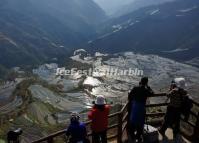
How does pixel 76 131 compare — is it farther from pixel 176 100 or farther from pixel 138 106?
pixel 176 100

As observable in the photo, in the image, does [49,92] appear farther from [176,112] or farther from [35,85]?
[176,112]

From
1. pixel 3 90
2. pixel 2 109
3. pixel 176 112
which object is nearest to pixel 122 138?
pixel 176 112

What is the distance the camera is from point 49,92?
127688 millimetres

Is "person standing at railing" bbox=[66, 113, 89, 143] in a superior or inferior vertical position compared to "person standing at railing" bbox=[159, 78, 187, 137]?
inferior

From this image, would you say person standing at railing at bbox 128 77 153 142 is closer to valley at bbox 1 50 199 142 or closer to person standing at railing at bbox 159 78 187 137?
person standing at railing at bbox 159 78 187 137

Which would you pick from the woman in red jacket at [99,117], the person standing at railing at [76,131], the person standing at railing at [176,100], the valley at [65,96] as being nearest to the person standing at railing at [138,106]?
the person standing at railing at [176,100]

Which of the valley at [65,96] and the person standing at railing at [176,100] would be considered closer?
the person standing at railing at [176,100]

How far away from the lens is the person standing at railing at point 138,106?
432 inches

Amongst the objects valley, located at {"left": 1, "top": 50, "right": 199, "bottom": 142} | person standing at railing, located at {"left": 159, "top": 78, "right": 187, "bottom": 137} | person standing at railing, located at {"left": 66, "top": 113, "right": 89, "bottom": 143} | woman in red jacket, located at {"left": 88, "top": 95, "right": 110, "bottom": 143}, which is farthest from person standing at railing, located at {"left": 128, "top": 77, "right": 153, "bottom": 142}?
valley, located at {"left": 1, "top": 50, "right": 199, "bottom": 142}

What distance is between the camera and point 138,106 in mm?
11203

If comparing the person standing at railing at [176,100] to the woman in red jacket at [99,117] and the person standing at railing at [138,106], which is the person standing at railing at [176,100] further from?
the woman in red jacket at [99,117]

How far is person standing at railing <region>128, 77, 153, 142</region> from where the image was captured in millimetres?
10984

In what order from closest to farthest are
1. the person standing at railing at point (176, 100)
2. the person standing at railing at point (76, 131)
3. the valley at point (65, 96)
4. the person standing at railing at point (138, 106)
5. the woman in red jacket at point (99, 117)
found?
the person standing at railing at point (76, 131) → the woman in red jacket at point (99, 117) → the person standing at railing at point (138, 106) → the person standing at railing at point (176, 100) → the valley at point (65, 96)

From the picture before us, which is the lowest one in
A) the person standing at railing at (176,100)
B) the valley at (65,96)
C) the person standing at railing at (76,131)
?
the valley at (65,96)
